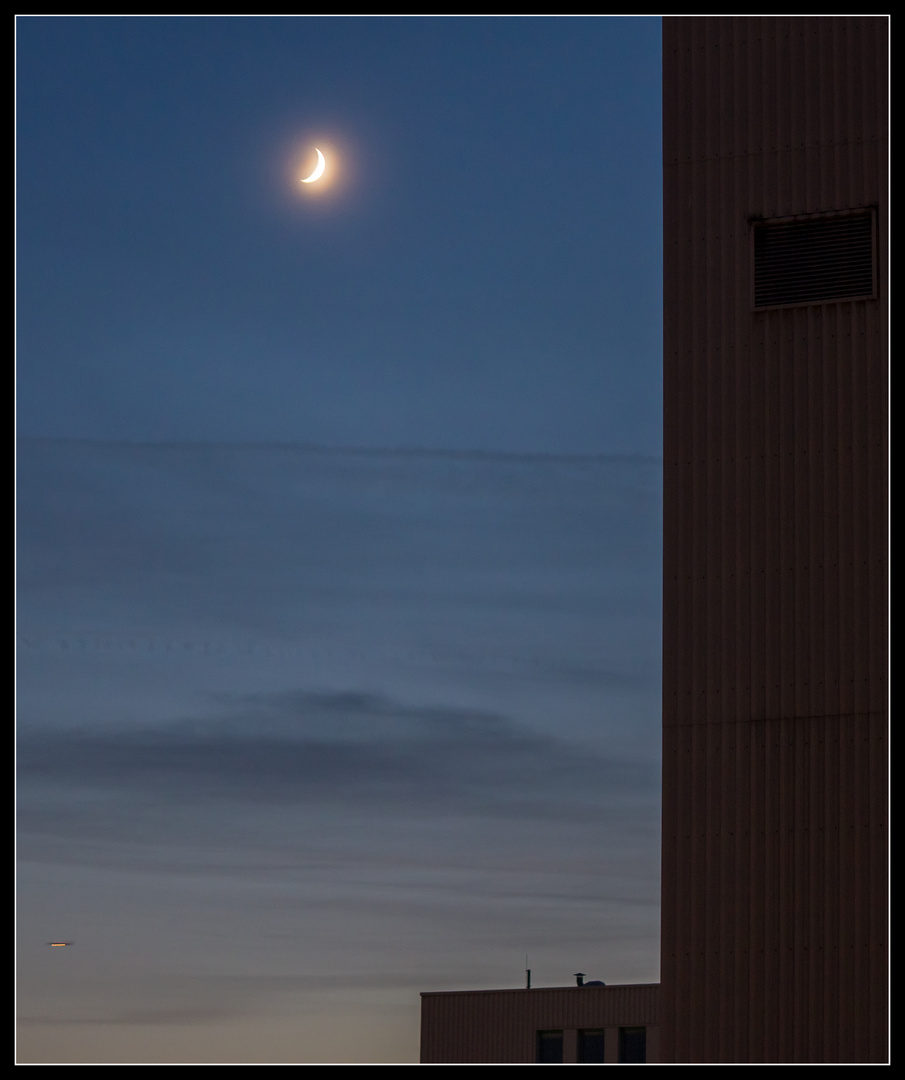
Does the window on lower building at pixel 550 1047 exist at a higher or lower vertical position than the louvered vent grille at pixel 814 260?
lower

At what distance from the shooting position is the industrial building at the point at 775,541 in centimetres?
1861

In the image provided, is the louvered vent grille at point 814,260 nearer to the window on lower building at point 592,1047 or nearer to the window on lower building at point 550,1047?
the window on lower building at point 592,1047

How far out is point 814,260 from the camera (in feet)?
67.5

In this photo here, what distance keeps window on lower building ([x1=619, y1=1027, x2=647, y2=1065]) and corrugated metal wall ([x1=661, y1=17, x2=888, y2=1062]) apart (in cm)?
3194

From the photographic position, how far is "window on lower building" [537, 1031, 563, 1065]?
50.6 metres

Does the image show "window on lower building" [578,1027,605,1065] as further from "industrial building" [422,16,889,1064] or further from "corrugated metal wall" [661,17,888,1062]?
"corrugated metal wall" [661,17,888,1062]

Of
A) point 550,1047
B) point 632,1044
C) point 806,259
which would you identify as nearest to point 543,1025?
point 550,1047

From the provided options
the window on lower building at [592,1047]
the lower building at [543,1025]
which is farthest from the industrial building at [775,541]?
the window on lower building at [592,1047]

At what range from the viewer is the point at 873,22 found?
20609 millimetres

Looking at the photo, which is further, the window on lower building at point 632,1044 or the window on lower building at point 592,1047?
the window on lower building at point 592,1047

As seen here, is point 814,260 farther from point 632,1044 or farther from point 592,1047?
point 592,1047

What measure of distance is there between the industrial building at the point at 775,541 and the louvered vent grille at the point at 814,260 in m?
0.03
